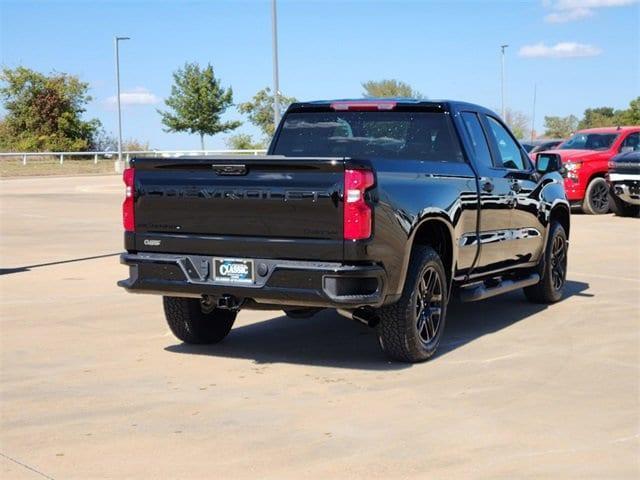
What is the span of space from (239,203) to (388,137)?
195cm

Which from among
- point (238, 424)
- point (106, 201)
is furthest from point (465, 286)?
point (106, 201)

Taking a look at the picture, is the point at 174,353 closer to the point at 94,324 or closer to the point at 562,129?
the point at 94,324

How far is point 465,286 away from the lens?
28.4 feet

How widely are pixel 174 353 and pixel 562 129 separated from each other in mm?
86894

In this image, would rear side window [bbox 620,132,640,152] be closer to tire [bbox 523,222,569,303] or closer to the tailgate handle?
tire [bbox 523,222,569,303]

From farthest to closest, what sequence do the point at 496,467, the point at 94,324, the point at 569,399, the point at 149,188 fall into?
1. the point at 94,324
2. the point at 149,188
3. the point at 569,399
4. the point at 496,467

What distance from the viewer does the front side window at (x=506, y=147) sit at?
31.3 feet

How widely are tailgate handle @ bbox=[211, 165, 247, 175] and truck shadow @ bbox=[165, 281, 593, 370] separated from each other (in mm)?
1429

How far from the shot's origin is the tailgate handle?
712cm

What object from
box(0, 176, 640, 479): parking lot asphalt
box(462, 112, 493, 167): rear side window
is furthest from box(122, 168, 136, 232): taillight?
box(462, 112, 493, 167): rear side window

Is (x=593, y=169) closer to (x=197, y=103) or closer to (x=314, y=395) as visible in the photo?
(x=314, y=395)

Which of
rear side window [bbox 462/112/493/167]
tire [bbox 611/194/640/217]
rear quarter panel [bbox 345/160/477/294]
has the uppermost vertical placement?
rear side window [bbox 462/112/493/167]

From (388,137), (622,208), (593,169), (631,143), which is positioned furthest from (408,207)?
(631,143)

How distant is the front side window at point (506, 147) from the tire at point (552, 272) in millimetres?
813
